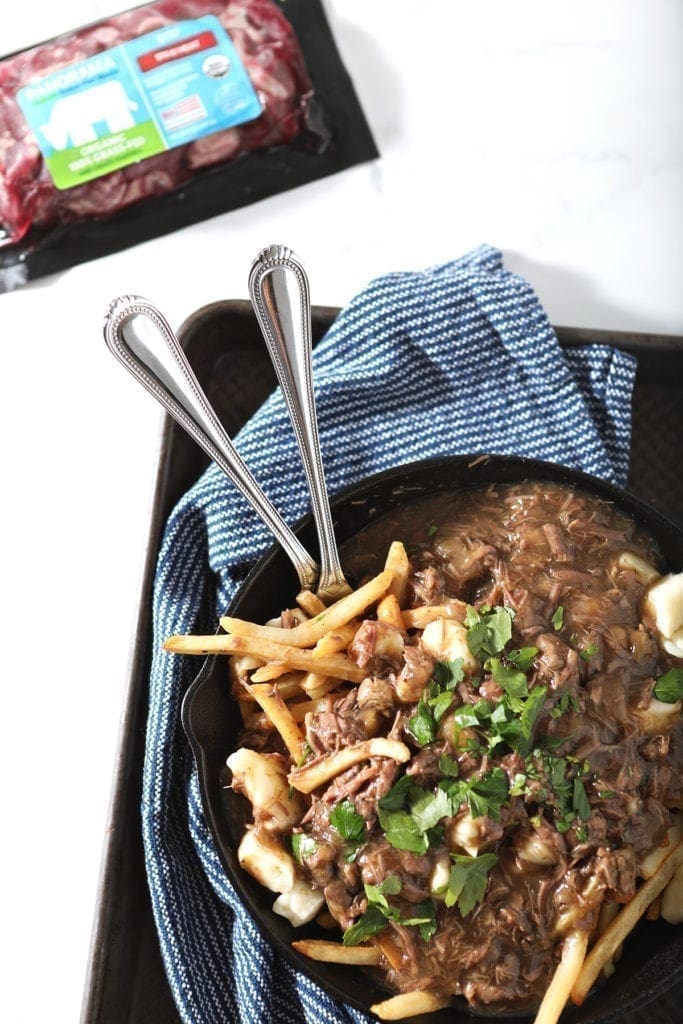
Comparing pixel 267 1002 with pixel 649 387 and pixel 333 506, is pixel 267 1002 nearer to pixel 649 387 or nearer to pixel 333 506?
pixel 333 506

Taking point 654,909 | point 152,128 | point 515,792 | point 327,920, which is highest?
point 152,128

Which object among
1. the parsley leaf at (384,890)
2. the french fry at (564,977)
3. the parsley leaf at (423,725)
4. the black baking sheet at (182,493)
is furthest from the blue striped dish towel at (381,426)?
the french fry at (564,977)

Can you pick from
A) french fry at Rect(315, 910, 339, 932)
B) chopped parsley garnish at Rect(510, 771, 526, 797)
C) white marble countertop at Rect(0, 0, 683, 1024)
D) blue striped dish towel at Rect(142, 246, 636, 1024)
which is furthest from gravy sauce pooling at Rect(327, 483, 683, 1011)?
white marble countertop at Rect(0, 0, 683, 1024)

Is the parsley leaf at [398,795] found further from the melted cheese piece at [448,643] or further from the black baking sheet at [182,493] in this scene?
the black baking sheet at [182,493]

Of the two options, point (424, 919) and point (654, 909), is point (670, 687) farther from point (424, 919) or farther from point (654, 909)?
point (424, 919)

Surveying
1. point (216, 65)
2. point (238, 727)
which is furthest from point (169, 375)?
point (216, 65)
